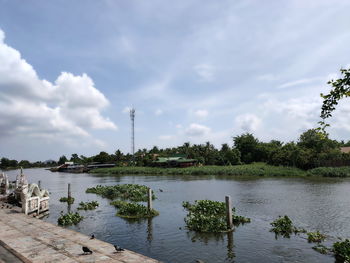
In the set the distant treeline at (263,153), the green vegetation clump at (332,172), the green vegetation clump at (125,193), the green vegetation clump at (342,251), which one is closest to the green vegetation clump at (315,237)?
the green vegetation clump at (342,251)

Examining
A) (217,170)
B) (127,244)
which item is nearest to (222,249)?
(127,244)

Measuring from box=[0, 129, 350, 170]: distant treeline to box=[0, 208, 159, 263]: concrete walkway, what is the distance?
112 ft

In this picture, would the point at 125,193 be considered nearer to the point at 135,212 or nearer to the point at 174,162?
the point at 135,212

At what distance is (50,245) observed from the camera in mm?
12266

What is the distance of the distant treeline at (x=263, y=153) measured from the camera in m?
65.1

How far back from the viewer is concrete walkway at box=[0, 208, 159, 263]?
10461mm

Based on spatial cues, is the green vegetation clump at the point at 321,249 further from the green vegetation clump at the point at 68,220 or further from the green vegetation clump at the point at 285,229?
the green vegetation clump at the point at 68,220

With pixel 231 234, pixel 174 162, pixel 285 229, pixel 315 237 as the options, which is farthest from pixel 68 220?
pixel 174 162

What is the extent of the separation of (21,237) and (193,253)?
28.2ft

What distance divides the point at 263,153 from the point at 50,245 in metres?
92.1

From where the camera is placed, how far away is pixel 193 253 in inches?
539

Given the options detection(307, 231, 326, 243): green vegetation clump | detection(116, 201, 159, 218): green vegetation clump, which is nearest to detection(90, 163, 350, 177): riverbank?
detection(307, 231, 326, 243): green vegetation clump

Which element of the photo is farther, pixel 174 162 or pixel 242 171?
pixel 174 162

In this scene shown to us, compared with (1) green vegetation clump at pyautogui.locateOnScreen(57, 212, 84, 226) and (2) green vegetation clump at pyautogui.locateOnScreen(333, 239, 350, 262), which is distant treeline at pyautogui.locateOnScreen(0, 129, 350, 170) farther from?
(1) green vegetation clump at pyautogui.locateOnScreen(57, 212, 84, 226)
